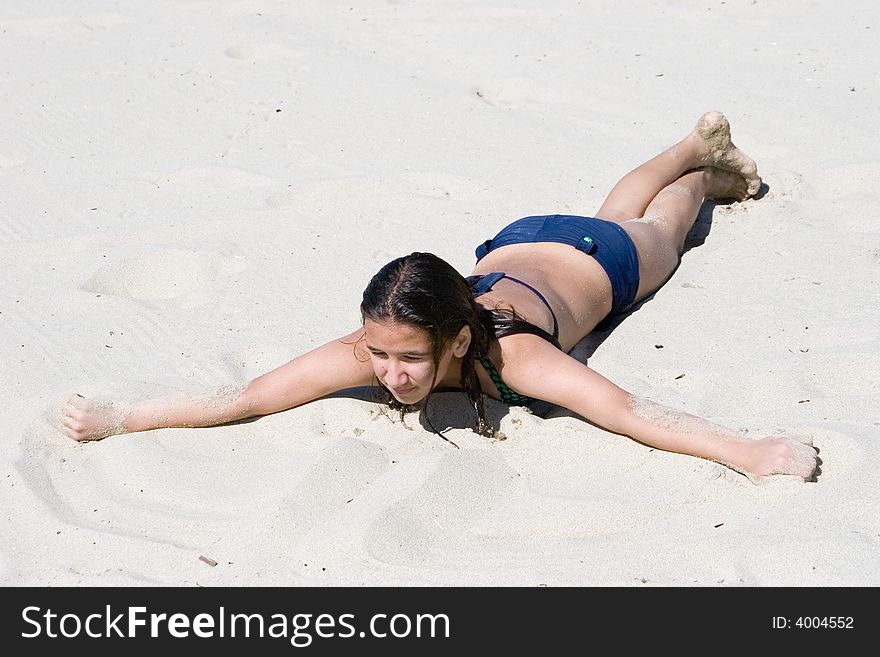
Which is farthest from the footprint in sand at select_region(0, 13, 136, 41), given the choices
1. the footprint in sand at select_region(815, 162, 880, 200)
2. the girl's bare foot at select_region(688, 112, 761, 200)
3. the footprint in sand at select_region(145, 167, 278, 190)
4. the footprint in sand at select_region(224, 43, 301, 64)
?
the footprint in sand at select_region(815, 162, 880, 200)

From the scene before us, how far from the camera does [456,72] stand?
19.4ft

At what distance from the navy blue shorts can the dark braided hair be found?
817 millimetres

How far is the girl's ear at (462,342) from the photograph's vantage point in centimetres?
310

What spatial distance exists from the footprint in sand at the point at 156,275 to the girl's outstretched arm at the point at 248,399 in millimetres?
843

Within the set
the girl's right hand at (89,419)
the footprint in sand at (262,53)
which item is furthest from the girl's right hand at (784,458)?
the footprint in sand at (262,53)

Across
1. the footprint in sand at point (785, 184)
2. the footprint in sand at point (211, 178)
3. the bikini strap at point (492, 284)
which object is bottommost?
the footprint in sand at point (211, 178)

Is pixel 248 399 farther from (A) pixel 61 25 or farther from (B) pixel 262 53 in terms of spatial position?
(A) pixel 61 25

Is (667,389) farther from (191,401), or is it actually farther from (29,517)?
(29,517)

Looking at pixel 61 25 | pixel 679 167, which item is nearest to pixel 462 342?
pixel 679 167

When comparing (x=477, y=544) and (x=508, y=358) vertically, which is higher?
(x=508, y=358)

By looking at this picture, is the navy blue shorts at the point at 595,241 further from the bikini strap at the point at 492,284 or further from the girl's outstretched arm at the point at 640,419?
the girl's outstretched arm at the point at 640,419

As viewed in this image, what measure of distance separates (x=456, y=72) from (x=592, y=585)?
12.9 ft

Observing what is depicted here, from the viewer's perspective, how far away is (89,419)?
125 inches
